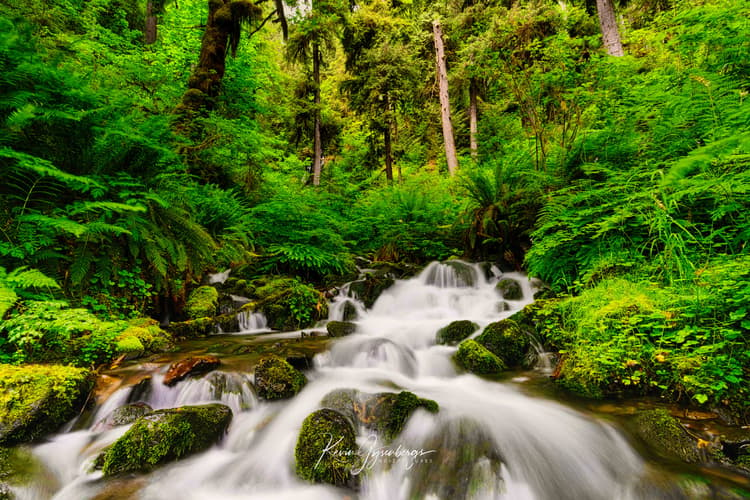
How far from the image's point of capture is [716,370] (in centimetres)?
230

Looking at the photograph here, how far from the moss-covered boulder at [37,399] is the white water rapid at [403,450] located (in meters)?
0.16

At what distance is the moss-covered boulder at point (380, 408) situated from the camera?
2.70m

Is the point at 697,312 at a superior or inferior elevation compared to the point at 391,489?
superior

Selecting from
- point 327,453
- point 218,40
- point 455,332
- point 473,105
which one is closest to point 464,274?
point 455,332

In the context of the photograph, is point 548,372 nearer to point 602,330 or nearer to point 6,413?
point 602,330

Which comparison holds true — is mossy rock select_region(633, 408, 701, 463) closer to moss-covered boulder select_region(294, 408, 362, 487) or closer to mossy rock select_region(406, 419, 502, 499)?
mossy rock select_region(406, 419, 502, 499)

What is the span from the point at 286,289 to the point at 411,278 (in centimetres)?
264

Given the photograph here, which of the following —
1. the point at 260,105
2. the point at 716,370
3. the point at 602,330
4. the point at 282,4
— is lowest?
the point at 716,370

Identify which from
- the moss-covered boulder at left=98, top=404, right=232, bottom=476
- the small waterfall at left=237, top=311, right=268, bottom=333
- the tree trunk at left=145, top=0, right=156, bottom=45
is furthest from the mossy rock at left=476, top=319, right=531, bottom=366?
the tree trunk at left=145, top=0, right=156, bottom=45

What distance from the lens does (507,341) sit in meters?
3.86

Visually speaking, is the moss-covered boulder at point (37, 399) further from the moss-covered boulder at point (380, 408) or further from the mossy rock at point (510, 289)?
the mossy rock at point (510, 289)

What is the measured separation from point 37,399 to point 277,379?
5.81 ft

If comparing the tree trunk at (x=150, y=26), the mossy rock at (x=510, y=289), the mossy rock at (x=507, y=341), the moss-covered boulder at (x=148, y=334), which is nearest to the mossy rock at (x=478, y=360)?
the mossy rock at (x=507, y=341)

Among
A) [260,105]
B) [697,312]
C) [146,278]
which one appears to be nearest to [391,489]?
[697,312]
